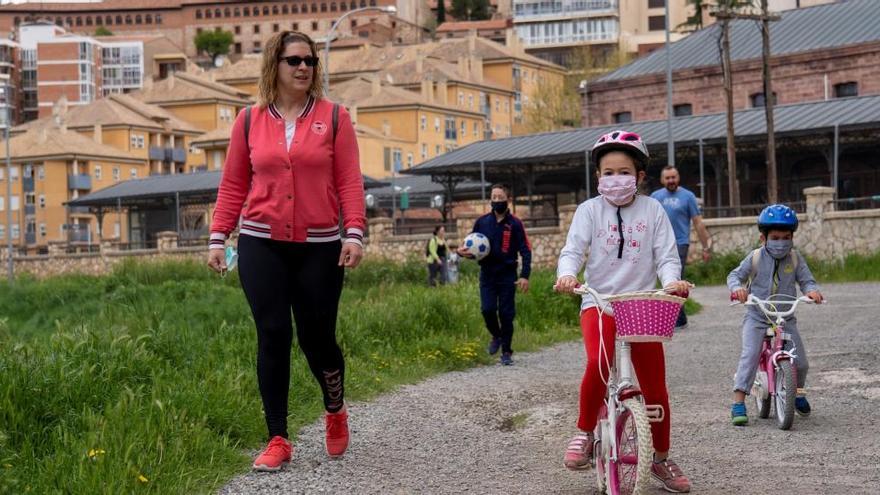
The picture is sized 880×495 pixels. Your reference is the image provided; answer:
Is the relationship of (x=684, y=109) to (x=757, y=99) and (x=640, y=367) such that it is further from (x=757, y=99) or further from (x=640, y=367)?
(x=640, y=367)

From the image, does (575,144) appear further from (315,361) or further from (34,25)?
(34,25)

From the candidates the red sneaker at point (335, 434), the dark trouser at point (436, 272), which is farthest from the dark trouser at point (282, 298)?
the dark trouser at point (436, 272)

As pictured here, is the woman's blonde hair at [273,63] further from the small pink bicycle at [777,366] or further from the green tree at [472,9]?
the green tree at [472,9]

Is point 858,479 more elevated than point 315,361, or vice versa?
point 315,361

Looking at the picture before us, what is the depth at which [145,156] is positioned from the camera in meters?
117

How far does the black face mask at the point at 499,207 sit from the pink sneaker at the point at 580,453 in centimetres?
655

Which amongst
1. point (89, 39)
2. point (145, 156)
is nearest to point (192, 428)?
point (145, 156)

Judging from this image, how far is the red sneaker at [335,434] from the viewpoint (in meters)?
8.10

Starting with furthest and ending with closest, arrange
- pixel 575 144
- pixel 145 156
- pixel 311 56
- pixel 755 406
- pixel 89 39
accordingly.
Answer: pixel 89 39 < pixel 145 156 < pixel 575 144 < pixel 755 406 < pixel 311 56

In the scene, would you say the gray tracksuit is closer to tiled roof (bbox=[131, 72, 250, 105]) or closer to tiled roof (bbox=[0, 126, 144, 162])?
tiled roof (bbox=[0, 126, 144, 162])

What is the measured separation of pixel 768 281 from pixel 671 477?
2824 mm

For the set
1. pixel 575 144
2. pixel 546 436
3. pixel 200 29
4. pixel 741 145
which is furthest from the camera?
pixel 200 29

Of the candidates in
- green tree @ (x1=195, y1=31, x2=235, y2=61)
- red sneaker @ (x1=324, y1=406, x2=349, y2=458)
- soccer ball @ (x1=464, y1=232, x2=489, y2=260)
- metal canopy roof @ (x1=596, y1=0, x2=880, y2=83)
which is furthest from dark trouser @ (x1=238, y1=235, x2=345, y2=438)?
green tree @ (x1=195, y1=31, x2=235, y2=61)

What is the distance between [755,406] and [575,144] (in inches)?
1741
